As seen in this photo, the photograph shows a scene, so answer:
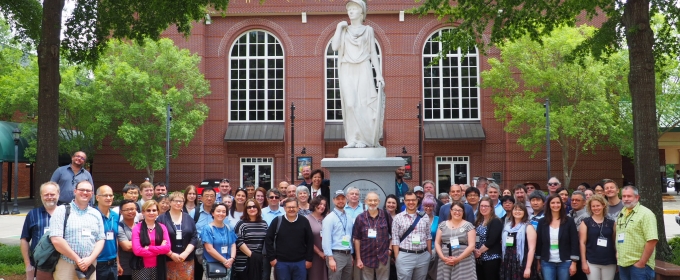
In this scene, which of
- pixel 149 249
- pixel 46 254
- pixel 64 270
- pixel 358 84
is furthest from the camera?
pixel 358 84

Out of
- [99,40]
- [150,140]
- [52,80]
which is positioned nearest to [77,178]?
[52,80]

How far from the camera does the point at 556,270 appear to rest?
8.45 meters

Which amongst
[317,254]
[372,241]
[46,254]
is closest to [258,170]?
[317,254]

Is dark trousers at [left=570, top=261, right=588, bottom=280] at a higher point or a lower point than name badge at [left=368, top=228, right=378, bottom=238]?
lower

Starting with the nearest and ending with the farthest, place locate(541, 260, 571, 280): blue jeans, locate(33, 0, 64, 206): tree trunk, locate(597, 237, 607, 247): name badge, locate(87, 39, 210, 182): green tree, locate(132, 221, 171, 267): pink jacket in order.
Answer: locate(132, 221, 171, 267): pink jacket, locate(597, 237, 607, 247): name badge, locate(541, 260, 571, 280): blue jeans, locate(33, 0, 64, 206): tree trunk, locate(87, 39, 210, 182): green tree

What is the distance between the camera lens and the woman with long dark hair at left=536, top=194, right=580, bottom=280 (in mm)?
8367

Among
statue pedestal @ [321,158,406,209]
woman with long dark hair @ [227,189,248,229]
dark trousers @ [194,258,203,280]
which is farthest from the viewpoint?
statue pedestal @ [321,158,406,209]

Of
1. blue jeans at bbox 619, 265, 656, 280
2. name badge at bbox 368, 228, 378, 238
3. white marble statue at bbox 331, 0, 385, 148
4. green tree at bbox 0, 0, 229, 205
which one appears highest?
green tree at bbox 0, 0, 229, 205

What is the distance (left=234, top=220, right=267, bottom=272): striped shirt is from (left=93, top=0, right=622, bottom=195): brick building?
75.4 feet

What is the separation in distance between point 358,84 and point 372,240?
3463mm

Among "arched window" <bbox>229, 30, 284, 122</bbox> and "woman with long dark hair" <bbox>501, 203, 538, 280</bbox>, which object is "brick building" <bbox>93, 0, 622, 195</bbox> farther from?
"woman with long dark hair" <bbox>501, 203, 538, 280</bbox>

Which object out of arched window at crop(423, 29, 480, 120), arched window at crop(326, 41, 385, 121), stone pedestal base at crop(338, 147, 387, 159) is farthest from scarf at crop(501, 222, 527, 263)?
arched window at crop(326, 41, 385, 121)

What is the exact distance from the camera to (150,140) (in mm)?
30531

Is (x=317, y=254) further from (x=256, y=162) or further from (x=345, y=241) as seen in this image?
(x=256, y=162)
